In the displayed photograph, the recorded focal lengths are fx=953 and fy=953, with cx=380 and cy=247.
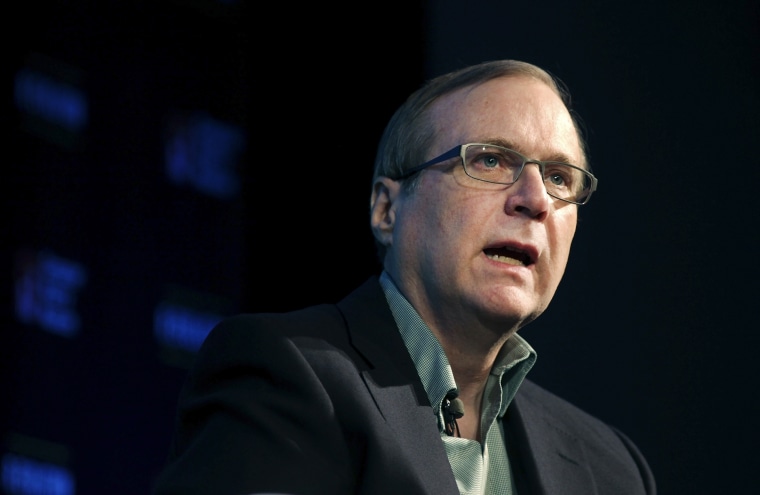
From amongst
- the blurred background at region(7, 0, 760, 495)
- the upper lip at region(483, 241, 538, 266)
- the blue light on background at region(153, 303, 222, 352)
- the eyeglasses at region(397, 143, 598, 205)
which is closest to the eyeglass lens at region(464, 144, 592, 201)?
the eyeglasses at region(397, 143, 598, 205)

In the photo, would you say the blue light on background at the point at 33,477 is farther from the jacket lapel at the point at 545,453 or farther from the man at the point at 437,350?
the jacket lapel at the point at 545,453

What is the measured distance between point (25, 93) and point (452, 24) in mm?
1221

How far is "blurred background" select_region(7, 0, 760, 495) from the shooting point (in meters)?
2.47

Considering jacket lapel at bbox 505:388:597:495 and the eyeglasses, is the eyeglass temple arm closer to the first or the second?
the eyeglasses

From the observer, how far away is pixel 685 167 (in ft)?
8.27

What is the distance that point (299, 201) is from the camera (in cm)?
286

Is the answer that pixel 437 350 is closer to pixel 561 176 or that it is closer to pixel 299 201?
pixel 561 176

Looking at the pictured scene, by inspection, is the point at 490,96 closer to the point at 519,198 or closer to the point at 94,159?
the point at 519,198

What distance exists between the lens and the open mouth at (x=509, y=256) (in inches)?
64.4

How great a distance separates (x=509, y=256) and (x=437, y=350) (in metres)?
0.20

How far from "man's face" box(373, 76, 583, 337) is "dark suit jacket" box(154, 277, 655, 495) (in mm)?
128

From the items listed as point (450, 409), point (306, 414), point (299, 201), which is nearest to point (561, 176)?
point (450, 409)

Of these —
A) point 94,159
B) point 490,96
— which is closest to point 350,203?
point 94,159

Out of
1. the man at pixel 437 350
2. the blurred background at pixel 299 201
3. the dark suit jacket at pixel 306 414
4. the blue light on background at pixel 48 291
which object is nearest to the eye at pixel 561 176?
the man at pixel 437 350
